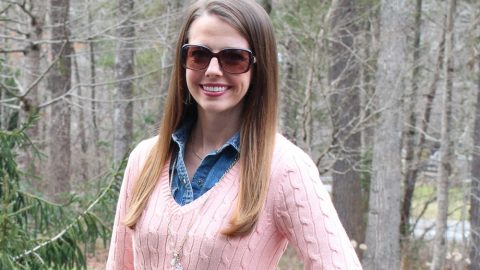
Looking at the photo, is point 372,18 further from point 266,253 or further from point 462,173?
point 266,253

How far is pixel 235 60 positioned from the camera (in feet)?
4.57

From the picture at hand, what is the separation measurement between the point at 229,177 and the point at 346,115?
8512 millimetres

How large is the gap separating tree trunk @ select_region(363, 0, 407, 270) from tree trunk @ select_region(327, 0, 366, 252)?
40 centimetres

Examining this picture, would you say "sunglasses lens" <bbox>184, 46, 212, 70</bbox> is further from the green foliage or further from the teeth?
the green foliage

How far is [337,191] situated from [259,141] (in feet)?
35.5

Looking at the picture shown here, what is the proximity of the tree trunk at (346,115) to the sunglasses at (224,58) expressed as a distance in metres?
6.05

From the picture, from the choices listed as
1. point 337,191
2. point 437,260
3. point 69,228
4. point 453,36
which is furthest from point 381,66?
point 69,228

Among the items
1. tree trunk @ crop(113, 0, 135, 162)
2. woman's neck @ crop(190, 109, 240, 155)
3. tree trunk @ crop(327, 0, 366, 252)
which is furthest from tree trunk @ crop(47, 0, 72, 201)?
woman's neck @ crop(190, 109, 240, 155)

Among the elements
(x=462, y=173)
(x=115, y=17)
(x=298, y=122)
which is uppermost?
(x=115, y=17)

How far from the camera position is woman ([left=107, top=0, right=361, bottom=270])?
1.34 metres

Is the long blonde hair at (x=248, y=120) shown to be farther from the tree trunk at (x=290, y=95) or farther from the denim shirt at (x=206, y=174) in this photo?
the tree trunk at (x=290, y=95)

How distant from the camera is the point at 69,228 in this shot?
3.83 m

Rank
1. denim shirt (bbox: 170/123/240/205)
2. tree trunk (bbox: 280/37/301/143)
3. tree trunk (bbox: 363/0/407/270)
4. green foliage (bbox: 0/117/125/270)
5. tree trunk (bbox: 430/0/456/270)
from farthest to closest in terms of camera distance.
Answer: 1. tree trunk (bbox: 430/0/456/270)
2. tree trunk (bbox: 280/37/301/143)
3. tree trunk (bbox: 363/0/407/270)
4. green foliage (bbox: 0/117/125/270)
5. denim shirt (bbox: 170/123/240/205)

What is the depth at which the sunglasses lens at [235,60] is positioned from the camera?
1387 millimetres
